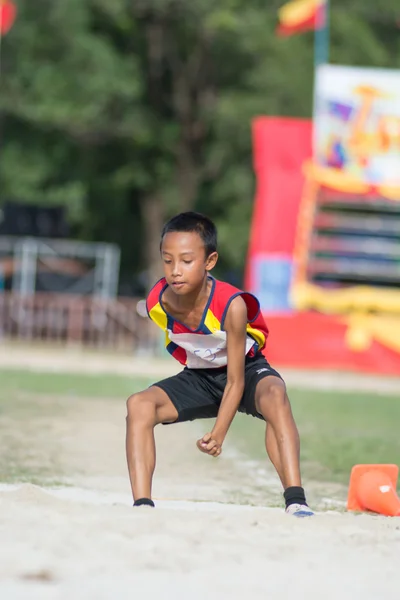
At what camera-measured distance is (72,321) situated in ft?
82.4

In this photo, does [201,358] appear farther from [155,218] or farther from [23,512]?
[155,218]

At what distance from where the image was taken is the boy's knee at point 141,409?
5152 millimetres

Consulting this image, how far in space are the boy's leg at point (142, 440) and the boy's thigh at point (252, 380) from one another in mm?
416

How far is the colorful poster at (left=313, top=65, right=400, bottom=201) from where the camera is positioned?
23.1 m

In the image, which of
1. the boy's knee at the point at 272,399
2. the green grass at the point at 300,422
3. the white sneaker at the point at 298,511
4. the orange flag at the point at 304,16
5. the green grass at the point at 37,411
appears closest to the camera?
the white sneaker at the point at 298,511

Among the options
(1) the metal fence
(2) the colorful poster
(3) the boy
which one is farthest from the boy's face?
(1) the metal fence

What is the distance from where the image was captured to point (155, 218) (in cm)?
3434

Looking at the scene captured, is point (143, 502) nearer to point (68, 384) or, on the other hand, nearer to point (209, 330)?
point (209, 330)

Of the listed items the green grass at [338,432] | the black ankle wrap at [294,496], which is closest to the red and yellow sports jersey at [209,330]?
the black ankle wrap at [294,496]

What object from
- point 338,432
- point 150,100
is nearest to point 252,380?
point 338,432

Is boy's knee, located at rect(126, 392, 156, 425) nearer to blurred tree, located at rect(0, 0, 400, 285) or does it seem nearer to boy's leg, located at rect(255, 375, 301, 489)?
boy's leg, located at rect(255, 375, 301, 489)

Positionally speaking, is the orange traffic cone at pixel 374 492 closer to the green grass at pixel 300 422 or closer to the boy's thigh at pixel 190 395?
the boy's thigh at pixel 190 395

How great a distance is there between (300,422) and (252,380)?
253 inches

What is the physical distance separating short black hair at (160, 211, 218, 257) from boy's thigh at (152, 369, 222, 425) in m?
0.64
